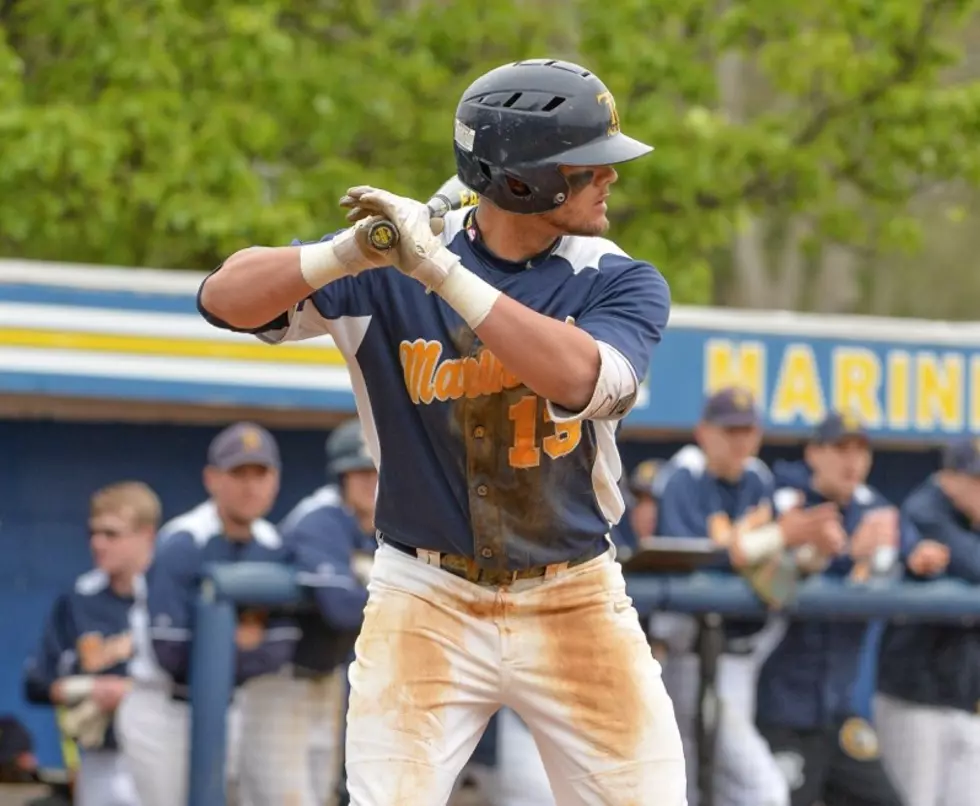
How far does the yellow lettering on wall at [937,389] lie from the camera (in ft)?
31.6

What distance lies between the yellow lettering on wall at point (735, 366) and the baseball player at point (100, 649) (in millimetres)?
2904

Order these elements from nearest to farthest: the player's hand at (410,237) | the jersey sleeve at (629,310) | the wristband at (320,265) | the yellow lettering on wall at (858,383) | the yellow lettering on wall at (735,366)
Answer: the player's hand at (410,237) < the wristband at (320,265) < the jersey sleeve at (629,310) < the yellow lettering on wall at (735,366) < the yellow lettering on wall at (858,383)

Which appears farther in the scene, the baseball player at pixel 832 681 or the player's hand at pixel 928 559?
the player's hand at pixel 928 559

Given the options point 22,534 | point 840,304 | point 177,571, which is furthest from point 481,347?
point 840,304

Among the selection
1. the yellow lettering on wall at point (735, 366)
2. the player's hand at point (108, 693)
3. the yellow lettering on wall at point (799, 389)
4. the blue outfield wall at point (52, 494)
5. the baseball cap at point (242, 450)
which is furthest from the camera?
the yellow lettering on wall at point (799, 389)

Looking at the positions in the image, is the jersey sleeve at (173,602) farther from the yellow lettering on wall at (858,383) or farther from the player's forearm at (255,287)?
the yellow lettering on wall at (858,383)

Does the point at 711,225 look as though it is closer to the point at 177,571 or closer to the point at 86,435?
the point at 86,435

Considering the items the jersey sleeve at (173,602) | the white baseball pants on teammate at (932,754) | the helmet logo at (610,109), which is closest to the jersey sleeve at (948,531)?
the white baseball pants on teammate at (932,754)

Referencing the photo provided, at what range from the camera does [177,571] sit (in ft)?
21.3

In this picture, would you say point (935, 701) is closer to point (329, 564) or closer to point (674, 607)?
point (674, 607)

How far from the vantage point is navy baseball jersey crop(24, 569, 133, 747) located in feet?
22.4

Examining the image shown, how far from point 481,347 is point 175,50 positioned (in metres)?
7.68

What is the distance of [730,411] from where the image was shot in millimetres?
7285

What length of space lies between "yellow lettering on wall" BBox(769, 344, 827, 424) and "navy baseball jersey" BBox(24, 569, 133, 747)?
11.7 feet
